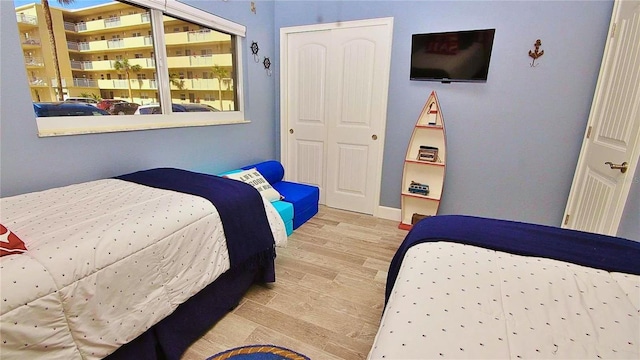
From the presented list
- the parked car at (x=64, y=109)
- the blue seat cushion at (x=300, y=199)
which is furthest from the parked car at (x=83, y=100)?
the blue seat cushion at (x=300, y=199)

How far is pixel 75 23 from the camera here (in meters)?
1.88

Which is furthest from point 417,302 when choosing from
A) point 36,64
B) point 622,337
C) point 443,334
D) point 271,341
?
point 36,64

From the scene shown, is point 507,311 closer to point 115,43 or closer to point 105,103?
point 105,103

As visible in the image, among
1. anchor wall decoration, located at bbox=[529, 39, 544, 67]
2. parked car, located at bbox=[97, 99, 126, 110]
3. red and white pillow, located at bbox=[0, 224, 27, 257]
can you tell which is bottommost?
red and white pillow, located at bbox=[0, 224, 27, 257]

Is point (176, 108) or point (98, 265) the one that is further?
point (176, 108)

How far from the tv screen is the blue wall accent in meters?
0.10

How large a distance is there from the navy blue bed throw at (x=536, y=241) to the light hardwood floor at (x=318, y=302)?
1.61ft

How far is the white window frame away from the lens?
1.82m

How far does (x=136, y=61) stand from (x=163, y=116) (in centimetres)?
44

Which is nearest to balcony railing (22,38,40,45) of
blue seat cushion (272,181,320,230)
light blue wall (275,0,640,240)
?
blue seat cushion (272,181,320,230)

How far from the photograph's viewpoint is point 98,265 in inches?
41.9

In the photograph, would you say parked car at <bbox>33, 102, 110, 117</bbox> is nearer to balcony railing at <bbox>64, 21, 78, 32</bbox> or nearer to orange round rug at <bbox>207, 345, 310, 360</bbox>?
balcony railing at <bbox>64, 21, 78, 32</bbox>

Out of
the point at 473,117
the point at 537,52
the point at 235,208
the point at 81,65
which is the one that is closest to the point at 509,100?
the point at 473,117

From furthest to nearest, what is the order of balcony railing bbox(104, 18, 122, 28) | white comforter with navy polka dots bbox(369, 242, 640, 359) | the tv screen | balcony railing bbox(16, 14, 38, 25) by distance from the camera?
the tv screen → balcony railing bbox(104, 18, 122, 28) → balcony railing bbox(16, 14, 38, 25) → white comforter with navy polka dots bbox(369, 242, 640, 359)
